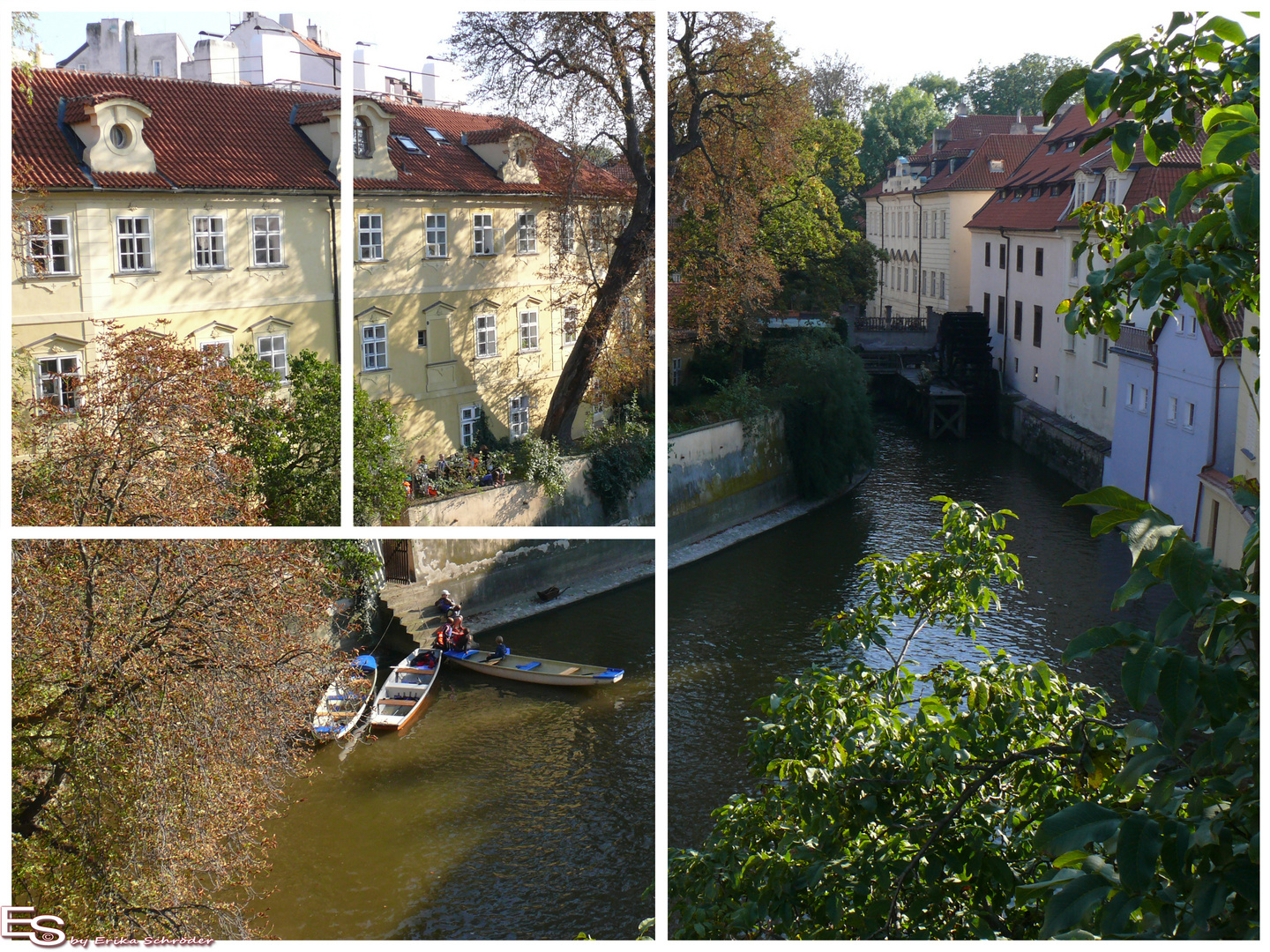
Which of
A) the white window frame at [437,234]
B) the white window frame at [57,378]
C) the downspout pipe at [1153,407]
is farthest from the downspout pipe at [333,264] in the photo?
the downspout pipe at [1153,407]

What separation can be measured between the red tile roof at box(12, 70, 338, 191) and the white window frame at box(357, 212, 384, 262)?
127 millimetres

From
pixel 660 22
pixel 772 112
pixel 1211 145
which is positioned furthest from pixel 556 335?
pixel 772 112

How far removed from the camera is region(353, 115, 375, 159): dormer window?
2.85 metres

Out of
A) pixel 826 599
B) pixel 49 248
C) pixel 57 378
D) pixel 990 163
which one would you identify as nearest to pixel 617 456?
pixel 57 378

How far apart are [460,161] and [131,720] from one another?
218 cm

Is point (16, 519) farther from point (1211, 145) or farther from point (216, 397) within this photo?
point (1211, 145)

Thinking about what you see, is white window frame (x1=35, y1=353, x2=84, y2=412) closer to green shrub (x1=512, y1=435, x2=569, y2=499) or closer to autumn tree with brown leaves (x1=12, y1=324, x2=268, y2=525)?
autumn tree with brown leaves (x1=12, y1=324, x2=268, y2=525)

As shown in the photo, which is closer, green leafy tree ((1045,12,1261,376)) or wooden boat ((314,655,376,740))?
green leafy tree ((1045,12,1261,376))

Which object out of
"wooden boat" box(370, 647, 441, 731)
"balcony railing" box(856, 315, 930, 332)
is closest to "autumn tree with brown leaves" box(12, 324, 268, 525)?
"wooden boat" box(370, 647, 441, 731)

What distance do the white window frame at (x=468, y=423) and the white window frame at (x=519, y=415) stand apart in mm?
77

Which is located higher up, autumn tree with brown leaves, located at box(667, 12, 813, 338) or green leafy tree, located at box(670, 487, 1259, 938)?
autumn tree with brown leaves, located at box(667, 12, 813, 338)

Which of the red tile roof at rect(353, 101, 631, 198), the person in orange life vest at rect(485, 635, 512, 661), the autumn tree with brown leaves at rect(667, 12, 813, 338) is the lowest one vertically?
the person in orange life vest at rect(485, 635, 512, 661)

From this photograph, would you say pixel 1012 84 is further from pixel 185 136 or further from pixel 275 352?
pixel 275 352

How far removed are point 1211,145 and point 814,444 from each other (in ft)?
38.3
